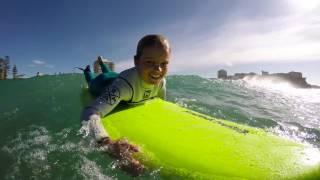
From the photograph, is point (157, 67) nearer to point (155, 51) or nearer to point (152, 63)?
point (152, 63)

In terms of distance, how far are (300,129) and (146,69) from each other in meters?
4.65

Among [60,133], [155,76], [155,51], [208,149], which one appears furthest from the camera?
[60,133]

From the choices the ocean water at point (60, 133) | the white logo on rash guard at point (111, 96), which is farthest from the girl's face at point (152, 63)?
the ocean water at point (60, 133)

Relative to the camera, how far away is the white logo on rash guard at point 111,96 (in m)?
4.28

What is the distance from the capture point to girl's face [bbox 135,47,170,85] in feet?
14.0

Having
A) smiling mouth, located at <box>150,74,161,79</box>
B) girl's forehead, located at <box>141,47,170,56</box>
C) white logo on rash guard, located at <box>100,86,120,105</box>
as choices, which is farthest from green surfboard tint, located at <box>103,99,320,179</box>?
girl's forehead, located at <box>141,47,170,56</box>

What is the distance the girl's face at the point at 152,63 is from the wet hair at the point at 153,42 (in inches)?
1.8

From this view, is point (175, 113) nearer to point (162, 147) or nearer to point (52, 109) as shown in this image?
point (162, 147)

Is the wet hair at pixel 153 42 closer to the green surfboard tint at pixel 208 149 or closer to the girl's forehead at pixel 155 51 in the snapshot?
the girl's forehead at pixel 155 51

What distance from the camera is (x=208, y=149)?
3.33 m

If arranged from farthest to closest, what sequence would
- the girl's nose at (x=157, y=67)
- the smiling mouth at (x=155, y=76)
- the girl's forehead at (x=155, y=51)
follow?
1. the smiling mouth at (x=155, y=76)
2. the girl's nose at (x=157, y=67)
3. the girl's forehead at (x=155, y=51)

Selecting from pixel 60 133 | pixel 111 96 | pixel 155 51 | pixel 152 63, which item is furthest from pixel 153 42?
pixel 60 133

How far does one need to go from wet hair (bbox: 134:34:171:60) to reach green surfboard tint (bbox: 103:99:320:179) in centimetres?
98

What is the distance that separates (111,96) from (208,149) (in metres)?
1.63
